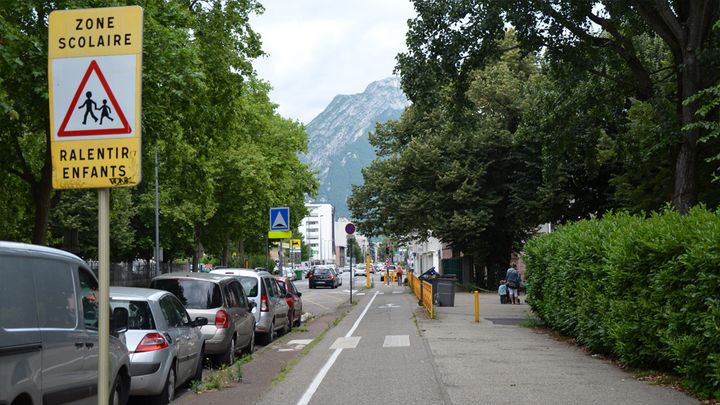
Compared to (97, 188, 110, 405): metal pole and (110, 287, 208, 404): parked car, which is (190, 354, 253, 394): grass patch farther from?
(97, 188, 110, 405): metal pole

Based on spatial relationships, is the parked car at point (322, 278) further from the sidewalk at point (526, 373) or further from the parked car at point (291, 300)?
the sidewalk at point (526, 373)

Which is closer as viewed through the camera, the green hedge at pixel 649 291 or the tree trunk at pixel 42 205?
the green hedge at pixel 649 291

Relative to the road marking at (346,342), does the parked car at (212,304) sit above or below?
above

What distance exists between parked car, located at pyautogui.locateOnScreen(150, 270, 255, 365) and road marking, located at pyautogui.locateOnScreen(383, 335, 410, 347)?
3614 mm

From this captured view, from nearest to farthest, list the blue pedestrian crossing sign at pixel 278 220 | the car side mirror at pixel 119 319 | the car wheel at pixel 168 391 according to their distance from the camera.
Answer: the car side mirror at pixel 119 319 < the car wheel at pixel 168 391 < the blue pedestrian crossing sign at pixel 278 220

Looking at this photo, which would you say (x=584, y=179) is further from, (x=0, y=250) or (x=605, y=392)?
(x=0, y=250)

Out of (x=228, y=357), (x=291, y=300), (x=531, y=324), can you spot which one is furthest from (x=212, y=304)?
(x=531, y=324)

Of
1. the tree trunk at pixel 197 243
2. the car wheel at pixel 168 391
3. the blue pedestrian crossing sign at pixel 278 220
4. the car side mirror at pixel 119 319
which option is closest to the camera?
the car side mirror at pixel 119 319

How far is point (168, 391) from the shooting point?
9.78 metres

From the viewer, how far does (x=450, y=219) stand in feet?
135

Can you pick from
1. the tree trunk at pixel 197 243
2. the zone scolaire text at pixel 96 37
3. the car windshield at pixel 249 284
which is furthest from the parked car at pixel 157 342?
the tree trunk at pixel 197 243

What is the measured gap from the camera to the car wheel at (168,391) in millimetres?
9648

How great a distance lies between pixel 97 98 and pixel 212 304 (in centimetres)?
945

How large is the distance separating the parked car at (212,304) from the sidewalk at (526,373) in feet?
12.3
